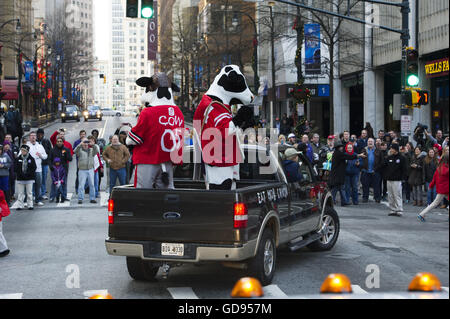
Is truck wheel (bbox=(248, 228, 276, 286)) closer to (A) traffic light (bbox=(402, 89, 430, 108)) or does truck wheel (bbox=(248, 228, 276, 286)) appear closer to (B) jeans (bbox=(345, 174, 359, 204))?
(B) jeans (bbox=(345, 174, 359, 204))

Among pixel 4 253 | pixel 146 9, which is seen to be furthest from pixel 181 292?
pixel 146 9

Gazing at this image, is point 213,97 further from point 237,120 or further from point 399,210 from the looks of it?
point 399,210

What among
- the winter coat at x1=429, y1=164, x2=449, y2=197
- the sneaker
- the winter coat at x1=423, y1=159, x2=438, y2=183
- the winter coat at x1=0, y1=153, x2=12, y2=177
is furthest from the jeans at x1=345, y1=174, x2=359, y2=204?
the winter coat at x1=429, y1=164, x2=449, y2=197

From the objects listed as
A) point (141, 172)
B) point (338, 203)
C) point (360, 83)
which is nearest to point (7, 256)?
point (141, 172)

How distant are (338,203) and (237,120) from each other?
12.5 m

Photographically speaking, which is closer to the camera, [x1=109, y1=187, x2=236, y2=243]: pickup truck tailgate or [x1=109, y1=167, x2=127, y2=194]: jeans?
[x1=109, y1=187, x2=236, y2=243]: pickup truck tailgate

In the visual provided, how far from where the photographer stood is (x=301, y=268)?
27.8 feet

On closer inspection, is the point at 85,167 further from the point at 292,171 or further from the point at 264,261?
the point at 264,261

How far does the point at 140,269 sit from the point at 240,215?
172 centimetres

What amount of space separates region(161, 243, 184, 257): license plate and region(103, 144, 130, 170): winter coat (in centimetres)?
1179

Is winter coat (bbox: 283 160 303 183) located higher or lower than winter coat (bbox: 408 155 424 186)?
higher

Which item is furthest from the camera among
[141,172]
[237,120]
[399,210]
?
[399,210]

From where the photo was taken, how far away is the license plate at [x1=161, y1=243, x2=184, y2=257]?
6.73 metres

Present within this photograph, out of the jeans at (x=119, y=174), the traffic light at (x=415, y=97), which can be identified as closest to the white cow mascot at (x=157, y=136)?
the jeans at (x=119, y=174)
